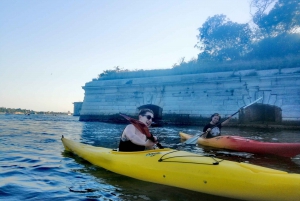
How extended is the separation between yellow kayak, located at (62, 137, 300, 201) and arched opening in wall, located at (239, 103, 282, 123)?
1326 cm

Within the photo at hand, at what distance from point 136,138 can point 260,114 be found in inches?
561

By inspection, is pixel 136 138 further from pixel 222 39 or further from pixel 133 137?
pixel 222 39

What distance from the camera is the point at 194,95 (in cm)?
1727

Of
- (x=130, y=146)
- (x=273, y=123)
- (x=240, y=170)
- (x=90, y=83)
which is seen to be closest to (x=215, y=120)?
(x=130, y=146)

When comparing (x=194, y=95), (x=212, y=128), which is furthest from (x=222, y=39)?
(x=212, y=128)

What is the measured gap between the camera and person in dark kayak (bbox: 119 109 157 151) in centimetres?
428

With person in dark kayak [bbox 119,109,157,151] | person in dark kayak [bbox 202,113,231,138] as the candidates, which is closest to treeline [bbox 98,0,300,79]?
person in dark kayak [bbox 202,113,231,138]

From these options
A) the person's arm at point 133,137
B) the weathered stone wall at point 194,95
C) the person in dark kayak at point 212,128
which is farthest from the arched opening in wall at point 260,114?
the person's arm at point 133,137

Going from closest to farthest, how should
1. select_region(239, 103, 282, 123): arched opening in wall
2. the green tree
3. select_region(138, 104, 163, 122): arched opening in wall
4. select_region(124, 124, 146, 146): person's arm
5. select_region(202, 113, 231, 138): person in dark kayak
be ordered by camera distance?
select_region(124, 124, 146, 146): person's arm, select_region(202, 113, 231, 138): person in dark kayak, select_region(239, 103, 282, 123): arched opening in wall, select_region(138, 104, 163, 122): arched opening in wall, the green tree

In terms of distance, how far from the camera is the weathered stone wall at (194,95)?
14.6 meters

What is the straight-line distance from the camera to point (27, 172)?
414 centimetres

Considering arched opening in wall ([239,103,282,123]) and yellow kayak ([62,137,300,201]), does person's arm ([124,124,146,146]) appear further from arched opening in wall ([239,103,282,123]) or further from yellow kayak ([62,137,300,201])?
arched opening in wall ([239,103,282,123])

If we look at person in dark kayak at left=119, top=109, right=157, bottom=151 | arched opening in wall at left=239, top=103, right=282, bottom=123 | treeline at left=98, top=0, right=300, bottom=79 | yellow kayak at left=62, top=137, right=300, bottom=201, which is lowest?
yellow kayak at left=62, top=137, right=300, bottom=201

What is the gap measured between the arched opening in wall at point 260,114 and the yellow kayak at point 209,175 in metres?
13.3
